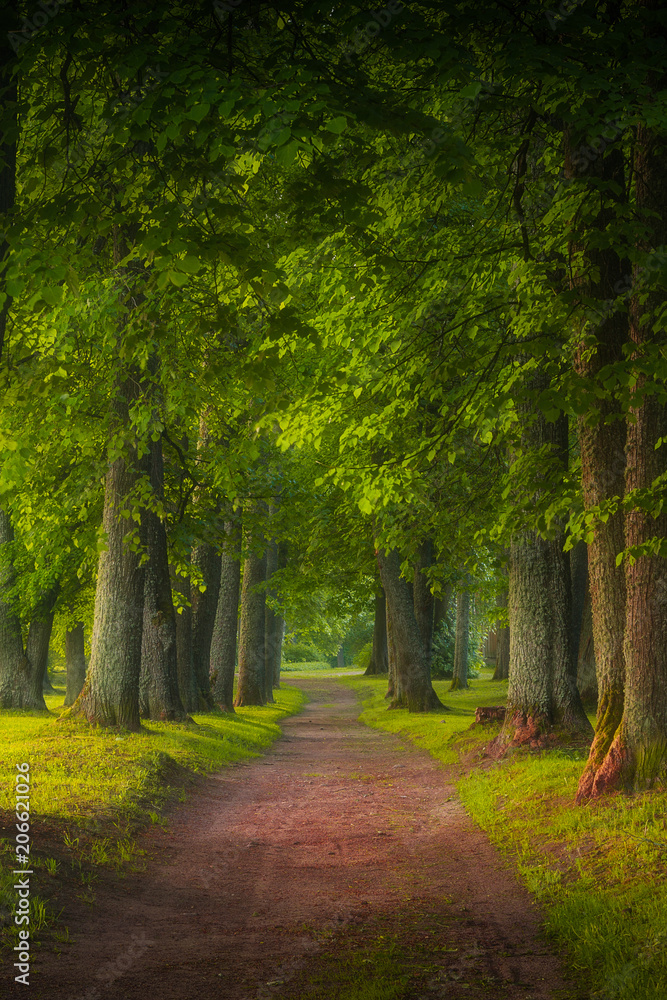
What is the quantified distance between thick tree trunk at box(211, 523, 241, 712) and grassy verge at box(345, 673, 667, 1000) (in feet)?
38.0

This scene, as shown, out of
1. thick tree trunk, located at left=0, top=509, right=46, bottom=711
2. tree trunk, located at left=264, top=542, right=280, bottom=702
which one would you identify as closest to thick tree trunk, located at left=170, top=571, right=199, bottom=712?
thick tree trunk, located at left=0, top=509, right=46, bottom=711

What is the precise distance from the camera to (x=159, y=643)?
53.7ft

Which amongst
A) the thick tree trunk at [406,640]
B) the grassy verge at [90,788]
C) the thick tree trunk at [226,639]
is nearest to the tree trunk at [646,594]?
the grassy verge at [90,788]

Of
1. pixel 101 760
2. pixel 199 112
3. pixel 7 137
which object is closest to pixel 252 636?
pixel 101 760

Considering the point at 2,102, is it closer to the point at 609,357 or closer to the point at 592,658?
the point at 609,357

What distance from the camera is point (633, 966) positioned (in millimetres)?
4910

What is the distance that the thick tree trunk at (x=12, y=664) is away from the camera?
20719mm

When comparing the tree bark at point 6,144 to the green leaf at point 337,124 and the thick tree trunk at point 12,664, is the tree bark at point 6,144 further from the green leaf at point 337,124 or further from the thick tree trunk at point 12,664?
the thick tree trunk at point 12,664

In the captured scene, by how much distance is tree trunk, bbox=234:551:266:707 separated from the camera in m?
26.3

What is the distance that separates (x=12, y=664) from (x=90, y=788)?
13.0 m

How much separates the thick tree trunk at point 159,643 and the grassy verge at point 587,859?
22.9ft

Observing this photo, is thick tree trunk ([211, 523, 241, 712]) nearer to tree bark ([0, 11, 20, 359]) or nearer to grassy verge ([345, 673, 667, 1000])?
grassy verge ([345, 673, 667, 1000])

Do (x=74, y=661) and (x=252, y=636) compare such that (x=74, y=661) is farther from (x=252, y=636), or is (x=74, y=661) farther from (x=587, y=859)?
(x=587, y=859)

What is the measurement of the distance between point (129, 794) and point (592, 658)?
14891 mm
